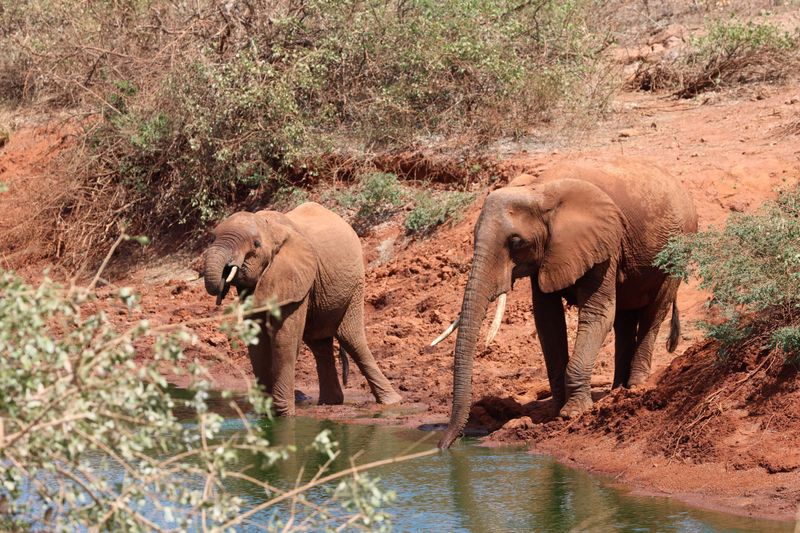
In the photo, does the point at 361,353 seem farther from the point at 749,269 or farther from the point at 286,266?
the point at 749,269

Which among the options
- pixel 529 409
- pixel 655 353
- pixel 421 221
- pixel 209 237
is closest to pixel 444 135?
pixel 421 221

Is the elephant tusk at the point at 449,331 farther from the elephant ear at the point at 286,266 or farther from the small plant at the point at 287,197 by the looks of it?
the small plant at the point at 287,197

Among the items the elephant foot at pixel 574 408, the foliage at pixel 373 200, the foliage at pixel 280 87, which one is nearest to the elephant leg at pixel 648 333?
the elephant foot at pixel 574 408

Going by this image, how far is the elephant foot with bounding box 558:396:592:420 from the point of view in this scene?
1112 cm

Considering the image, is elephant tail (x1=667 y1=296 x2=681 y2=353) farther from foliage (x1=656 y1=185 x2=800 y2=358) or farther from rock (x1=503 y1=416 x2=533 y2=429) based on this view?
rock (x1=503 y1=416 x2=533 y2=429)

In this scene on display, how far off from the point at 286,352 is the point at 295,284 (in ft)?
1.98

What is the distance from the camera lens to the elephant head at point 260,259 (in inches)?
455

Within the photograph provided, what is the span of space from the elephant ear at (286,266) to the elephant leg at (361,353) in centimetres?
101

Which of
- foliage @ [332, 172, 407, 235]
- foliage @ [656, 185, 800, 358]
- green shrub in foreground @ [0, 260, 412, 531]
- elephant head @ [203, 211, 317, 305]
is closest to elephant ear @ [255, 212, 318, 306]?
elephant head @ [203, 211, 317, 305]

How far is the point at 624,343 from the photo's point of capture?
1226 cm

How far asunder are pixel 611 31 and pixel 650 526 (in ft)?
44.8

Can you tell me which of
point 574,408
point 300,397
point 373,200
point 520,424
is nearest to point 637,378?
point 574,408

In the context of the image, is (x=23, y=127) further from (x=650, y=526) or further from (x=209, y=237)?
(x=650, y=526)

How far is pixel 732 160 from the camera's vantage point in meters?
16.3
